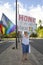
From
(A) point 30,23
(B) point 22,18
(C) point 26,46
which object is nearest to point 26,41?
(C) point 26,46

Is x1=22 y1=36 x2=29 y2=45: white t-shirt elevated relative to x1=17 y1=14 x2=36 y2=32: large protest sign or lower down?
lower down

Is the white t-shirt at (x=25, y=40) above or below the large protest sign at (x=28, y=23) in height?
below

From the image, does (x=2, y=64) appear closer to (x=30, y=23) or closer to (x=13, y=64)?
(x=13, y=64)

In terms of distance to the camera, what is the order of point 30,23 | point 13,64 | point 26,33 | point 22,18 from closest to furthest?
1. point 13,64
2. point 26,33
3. point 30,23
4. point 22,18

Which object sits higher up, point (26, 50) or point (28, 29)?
point (28, 29)

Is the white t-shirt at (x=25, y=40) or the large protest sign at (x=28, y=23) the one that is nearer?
the white t-shirt at (x=25, y=40)

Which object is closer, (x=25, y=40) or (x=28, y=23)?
(x=25, y=40)

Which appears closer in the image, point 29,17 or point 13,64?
point 13,64

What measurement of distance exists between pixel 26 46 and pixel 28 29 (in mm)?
1531

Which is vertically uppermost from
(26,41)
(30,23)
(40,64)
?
(30,23)

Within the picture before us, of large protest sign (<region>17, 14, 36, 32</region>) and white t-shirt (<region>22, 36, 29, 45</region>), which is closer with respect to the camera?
white t-shirt (<region>22, 36, 29, 45</region>)

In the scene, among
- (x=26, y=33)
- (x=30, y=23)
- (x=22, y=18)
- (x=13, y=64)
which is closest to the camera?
(x=13, y=64)

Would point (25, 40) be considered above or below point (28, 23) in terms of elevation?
below

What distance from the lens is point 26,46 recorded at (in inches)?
664
